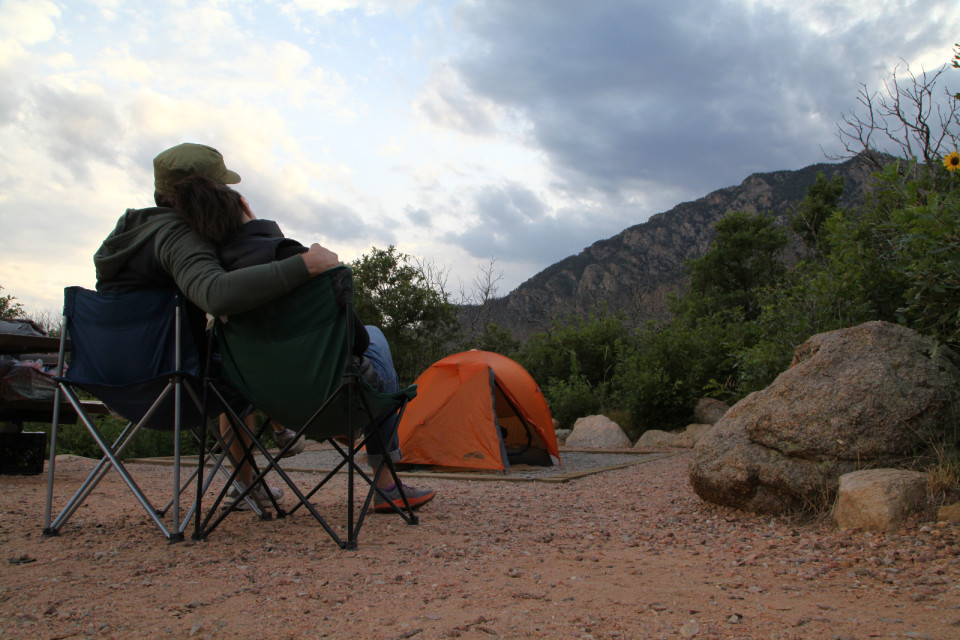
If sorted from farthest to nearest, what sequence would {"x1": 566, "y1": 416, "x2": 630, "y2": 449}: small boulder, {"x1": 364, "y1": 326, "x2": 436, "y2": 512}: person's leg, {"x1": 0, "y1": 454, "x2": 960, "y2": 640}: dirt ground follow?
1. {"x1": 566, "y1": 416, "x2": 630, "y2": 449}: small boulder
2. {"x1": 364, "y1": 326, "x2": 436, "y2": 512}: person's leg
3. {"x1": 0, "y1": 454, "x2": 960, "y2": 640}: dirt ground

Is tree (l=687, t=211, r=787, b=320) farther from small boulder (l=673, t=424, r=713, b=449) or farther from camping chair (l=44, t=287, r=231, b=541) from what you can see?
camping chair (l=44, t=287, r=231, b=541)

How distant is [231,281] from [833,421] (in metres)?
2.78

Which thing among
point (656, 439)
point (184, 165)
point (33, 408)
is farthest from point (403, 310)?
point (184, 165)

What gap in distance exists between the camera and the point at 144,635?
1.57 metres

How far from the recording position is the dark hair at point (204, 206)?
100.0 inches

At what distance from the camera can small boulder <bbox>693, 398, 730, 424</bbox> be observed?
942cm

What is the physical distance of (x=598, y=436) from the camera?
9.46m

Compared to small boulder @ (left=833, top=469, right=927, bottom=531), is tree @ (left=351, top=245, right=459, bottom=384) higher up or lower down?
higher up

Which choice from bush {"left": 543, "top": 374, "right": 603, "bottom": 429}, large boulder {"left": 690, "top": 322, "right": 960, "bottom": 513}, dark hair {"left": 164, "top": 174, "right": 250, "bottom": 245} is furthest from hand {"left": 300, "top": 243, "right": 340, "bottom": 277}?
bush {"left": 543, "top": 374, "right": 603, "bottom": 429}

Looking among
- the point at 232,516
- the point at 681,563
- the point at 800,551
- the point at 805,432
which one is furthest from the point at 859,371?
the point at 232,516

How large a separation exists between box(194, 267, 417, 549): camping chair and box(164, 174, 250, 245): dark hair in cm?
36

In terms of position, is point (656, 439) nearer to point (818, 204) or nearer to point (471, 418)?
point (471, 418)

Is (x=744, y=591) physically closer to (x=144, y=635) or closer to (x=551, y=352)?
(x=144, y=635)

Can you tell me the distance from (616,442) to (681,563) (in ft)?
23.3
